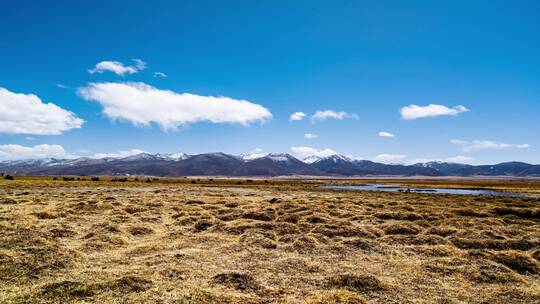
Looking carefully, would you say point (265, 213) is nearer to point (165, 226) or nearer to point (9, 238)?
point (165, 226)

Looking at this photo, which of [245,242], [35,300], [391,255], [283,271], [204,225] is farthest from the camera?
[204,225]

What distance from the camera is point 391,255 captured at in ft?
48.7

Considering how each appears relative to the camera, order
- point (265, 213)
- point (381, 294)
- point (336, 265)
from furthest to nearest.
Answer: point (265, 213) < point (336, 265) < point (381, 294)

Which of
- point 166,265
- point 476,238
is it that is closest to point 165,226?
point 166,265

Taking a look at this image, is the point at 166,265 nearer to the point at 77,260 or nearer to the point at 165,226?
the point at 77,260

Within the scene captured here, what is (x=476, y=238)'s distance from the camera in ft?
57.3

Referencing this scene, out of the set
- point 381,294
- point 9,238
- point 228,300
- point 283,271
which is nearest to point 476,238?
point 381,294

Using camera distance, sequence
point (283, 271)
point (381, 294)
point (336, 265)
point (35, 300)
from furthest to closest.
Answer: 1. point (336, 265)
2. point (283, 271)
3. point (381, 294)
4. point (35, 300)

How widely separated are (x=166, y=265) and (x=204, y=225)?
7.72 meters

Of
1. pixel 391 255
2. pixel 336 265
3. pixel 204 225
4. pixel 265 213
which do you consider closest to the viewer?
pixel 336 265

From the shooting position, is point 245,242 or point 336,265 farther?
point 245,242

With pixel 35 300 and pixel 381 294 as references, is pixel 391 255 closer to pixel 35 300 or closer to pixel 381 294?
pixel 381 294

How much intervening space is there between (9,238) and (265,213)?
46.8 feet

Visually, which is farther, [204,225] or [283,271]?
[204,225]
